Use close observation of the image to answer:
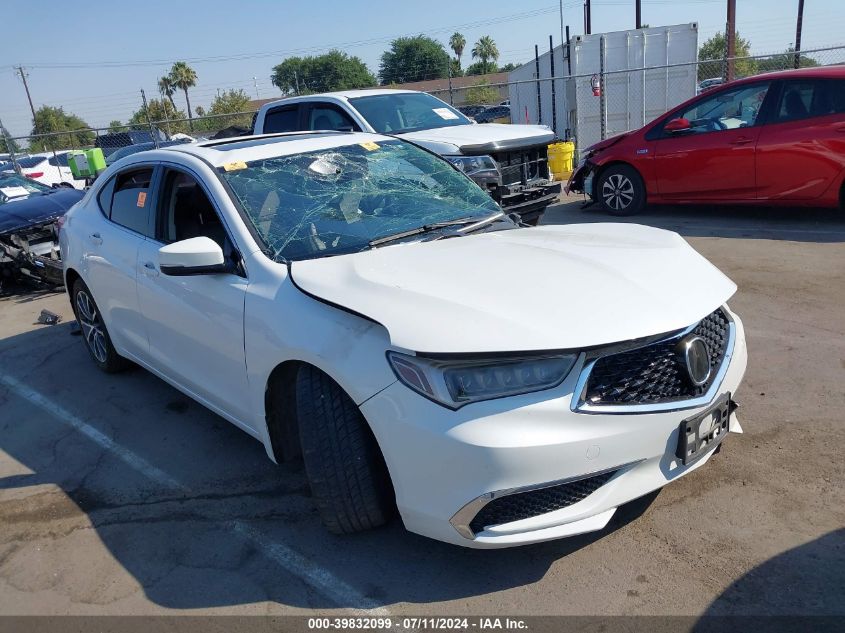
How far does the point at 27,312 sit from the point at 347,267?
611 centimetres

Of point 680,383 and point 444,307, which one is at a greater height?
point 444,307

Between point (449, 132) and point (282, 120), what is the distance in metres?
2.49

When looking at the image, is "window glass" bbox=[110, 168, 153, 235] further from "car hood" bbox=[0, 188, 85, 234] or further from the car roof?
"car hood" bbox=[0, 188, 85, 234]

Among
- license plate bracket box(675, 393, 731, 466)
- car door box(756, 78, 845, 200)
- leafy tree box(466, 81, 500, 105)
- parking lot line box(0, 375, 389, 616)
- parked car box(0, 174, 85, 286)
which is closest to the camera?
license plate bracket box(675, 393, 731, 466)

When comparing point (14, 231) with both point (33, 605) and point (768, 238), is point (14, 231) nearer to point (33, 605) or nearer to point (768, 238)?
point (33, 605)

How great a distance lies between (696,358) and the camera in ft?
8.79

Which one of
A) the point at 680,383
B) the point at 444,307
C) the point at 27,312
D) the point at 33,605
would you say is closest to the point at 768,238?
the point at 680,383

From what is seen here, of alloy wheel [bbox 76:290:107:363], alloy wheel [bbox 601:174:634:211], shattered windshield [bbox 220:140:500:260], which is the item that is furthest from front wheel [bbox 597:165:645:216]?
alloy wheel [bbox 76:290:107:363]

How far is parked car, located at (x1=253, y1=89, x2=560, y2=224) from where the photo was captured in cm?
752

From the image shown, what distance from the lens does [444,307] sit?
2.64 m

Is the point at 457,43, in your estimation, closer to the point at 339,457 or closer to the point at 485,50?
the point at 485,50

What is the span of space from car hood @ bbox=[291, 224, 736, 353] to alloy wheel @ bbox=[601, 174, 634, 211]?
598 cm

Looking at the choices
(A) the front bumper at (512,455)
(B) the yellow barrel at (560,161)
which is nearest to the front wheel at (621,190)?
(B) the yellow barrel at (560,161)

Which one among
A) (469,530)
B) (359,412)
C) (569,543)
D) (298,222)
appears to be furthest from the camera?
(298,222)
